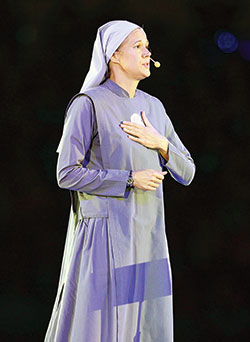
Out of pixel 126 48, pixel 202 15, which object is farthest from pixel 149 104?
pixel 202 15

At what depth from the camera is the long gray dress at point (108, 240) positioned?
213 centimetres

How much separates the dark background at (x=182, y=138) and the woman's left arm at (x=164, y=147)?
92 cm

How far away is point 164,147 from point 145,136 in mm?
90

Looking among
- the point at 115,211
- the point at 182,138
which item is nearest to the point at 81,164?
the point at 115,211

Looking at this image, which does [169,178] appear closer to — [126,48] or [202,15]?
[202,15]

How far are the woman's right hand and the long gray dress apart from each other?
41mm

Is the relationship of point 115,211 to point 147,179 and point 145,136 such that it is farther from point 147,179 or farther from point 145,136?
point 145,136

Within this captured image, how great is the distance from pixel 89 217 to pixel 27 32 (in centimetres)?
129

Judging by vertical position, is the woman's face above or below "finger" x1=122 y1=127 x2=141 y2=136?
above

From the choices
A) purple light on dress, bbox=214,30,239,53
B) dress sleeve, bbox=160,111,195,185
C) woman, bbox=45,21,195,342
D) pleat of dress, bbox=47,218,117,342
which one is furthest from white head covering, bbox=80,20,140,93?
purple light on dress, bbox=214,30,239,53

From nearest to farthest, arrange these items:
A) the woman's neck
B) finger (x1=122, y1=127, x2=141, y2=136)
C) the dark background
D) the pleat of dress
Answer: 1. the pleat of dress
2. finger (x1=122, y1=127, x2=141, y2=136)
3. the woman's neck
4. the dark background

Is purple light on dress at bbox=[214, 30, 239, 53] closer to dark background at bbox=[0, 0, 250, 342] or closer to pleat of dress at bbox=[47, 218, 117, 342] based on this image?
dark background at bbox=[0, 0, 250, 342]

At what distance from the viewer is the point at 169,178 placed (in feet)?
11.2

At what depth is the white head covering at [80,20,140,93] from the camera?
2.33 meters
